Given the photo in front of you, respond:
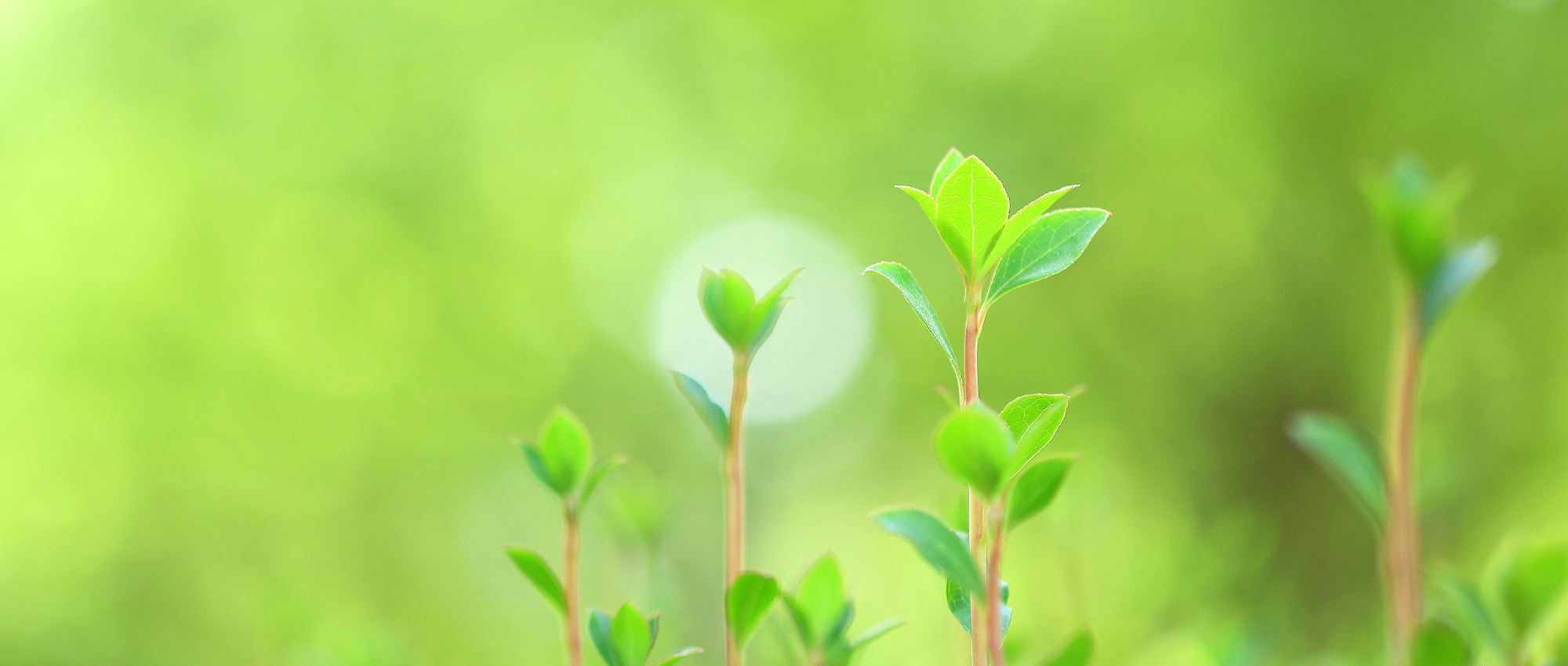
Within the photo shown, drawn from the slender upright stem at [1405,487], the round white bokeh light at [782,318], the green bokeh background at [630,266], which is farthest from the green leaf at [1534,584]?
the round white bokeh light at [782,318]

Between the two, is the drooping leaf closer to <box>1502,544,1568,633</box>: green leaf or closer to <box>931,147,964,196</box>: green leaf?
<box>931,147,964,196</box>: green leaf

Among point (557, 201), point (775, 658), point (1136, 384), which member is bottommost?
point (775, 658)

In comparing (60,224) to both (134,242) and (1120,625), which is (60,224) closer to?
(134,242)

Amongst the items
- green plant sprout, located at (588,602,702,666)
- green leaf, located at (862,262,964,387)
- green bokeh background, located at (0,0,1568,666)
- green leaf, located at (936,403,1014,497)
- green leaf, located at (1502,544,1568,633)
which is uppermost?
green bokeh background, located at (0,0,1568,666)

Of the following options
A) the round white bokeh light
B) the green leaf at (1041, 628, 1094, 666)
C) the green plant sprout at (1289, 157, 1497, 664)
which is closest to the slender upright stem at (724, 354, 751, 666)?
the green leaf at (1041, 628, 1094, 666)

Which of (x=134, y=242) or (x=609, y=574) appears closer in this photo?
(x=609, y=574)

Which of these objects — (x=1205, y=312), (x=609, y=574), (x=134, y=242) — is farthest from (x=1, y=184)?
(x=1205, y=312)

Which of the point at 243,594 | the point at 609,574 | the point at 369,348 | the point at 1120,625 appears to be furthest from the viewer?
the point at 369,348

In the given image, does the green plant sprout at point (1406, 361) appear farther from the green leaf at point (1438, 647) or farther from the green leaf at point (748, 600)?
the green leaf at point (748, 600)
